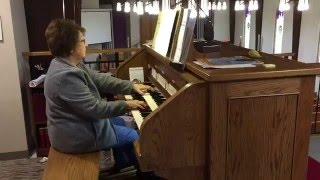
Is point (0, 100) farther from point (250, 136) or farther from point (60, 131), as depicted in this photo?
point (250, 136)

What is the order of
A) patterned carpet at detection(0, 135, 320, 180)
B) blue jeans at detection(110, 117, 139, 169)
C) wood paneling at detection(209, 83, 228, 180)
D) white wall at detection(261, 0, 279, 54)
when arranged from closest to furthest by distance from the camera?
wood paneling at detection(209, 83, 228, 180) < blue jeans at detection(110, 117, 139, 169) < patterned carpet at detection(0, 135, 320, 180) < white wall at detection(261, 0, 279, 54)

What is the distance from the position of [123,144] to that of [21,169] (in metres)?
1.38

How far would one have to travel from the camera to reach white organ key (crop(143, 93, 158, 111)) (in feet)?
7.02

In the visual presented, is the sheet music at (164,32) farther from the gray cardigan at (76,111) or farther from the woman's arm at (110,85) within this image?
the gray cardigan at (76,111)

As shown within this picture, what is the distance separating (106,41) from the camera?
10.9 meters

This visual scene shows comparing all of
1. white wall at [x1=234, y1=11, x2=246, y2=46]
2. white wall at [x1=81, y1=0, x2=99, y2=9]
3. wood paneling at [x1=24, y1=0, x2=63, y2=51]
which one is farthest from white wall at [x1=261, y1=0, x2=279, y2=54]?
wood paneling at [x1=24, y1=0, x2=63, y2=51]

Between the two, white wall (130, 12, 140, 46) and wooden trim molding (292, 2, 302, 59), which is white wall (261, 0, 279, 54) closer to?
wooden trim molding (292, 2, 302, 59)

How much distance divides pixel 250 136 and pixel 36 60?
8.31ft

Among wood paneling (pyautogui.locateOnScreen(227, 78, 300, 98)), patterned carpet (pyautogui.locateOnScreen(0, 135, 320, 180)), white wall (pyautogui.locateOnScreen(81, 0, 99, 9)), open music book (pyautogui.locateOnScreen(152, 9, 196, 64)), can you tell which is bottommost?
patterned carpet (pyautogui.locateOnScreen(0, 135, 320, 180))

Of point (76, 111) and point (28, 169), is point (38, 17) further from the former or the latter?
point (76, 111)

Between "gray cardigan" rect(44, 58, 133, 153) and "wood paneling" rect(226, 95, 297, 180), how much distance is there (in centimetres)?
67

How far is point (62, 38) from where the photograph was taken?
1.94 metres

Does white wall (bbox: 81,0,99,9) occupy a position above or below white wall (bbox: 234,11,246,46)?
above

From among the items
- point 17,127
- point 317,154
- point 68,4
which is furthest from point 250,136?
point 68,4
